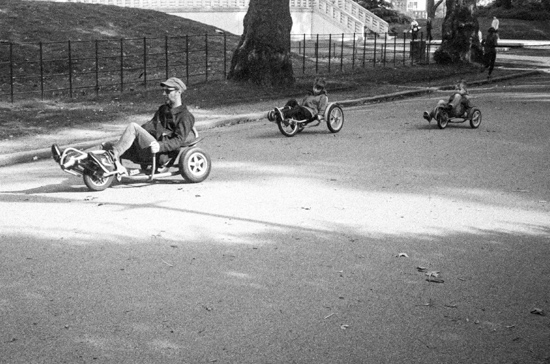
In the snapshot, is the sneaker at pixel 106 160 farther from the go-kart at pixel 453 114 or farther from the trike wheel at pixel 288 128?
the go-kart at pixel 453 114

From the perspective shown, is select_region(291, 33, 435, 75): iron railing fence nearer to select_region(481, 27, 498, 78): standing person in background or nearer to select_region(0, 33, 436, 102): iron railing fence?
select_region(0, 33, 436, 102): iron railing fence

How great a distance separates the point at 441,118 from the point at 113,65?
14907 mm

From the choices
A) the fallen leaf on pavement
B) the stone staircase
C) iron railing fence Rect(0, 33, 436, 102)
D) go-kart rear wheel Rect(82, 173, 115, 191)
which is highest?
the stone staircase

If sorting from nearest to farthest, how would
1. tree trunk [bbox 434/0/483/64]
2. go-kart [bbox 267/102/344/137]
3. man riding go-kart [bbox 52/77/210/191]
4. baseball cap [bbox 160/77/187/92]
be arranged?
man riding go-kart [bbox 52/77/210/191]
baseball cap [bbox 160/77/187/92]
go-kart [bbox 267/102/344/137]
tree trunk [bbox 434/0/483/64]

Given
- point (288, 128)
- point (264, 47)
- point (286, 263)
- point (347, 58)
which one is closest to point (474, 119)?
point (288, 128)

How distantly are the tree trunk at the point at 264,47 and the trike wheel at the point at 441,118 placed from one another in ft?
25.7

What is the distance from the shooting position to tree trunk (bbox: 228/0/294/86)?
2495 centimetres

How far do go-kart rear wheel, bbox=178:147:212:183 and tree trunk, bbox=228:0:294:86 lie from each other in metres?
13.0

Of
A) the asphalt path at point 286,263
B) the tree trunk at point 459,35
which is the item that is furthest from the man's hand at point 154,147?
the tree trunk at point 459,35

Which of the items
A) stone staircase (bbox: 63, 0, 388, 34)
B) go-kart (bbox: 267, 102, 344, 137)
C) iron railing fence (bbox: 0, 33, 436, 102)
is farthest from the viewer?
stone staircase (bbox: 63, 0, 388, 34)

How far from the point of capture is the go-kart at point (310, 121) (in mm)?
16594

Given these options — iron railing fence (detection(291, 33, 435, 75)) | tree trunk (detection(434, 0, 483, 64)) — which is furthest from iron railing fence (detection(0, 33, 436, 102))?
tree trunk (detection(434, 0, 483, 64))

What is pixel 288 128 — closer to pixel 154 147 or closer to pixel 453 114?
pixel 453 114

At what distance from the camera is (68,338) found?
6250 millimetres
